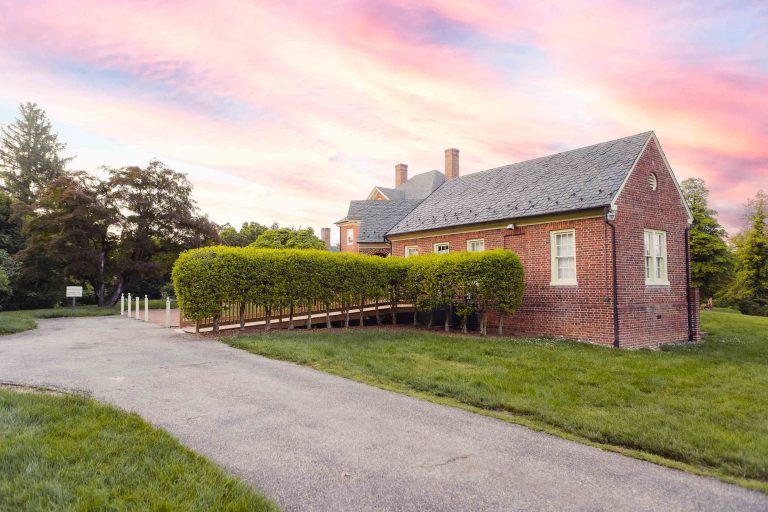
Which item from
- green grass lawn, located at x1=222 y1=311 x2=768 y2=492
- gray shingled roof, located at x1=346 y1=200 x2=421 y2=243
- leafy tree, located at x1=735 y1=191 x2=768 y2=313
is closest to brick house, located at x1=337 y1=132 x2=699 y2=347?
green grass lawn, located at x1=222 y1=311 x2=768 y2=492

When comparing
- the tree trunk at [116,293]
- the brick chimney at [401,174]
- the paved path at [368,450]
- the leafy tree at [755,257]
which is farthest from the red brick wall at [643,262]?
the leafy tree at [755,257]

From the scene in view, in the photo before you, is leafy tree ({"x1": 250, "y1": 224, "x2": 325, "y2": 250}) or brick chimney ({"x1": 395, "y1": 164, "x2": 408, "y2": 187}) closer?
leafy tree ({"x1": 250, "y1": 224, "x2": 325, "y2": 250})

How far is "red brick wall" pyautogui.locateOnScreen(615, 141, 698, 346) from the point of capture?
13484 mm

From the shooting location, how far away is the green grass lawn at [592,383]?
15.6ft

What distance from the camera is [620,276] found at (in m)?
13.2

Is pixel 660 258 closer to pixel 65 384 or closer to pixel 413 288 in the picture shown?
pixel 413 288

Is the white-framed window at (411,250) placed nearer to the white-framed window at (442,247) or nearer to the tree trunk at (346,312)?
the white-framed window at (442,247)

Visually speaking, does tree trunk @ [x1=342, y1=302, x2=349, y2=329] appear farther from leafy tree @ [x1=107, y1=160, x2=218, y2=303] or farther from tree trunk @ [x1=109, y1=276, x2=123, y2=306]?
tree trunk @ [x1=109, y1=276, x2=123, y2=306]

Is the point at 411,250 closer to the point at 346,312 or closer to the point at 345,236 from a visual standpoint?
the point at 346,312

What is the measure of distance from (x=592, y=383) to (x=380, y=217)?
70.2 ft

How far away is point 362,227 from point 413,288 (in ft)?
38.1

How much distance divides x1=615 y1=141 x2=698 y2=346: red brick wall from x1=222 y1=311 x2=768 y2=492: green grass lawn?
4.03 feet

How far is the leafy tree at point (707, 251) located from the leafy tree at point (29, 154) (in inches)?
2075

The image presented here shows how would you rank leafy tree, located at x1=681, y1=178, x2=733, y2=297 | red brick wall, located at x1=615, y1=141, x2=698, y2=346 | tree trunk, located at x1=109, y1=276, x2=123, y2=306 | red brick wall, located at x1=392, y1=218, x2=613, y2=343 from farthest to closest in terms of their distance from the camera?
tree trunk, located at x1=109, y1=276, x2=123, y2=306
leafy tree, located at x1=681, y1=178, x2=733, y2=297
red brick wall, located at x1=615, y1=141, x2=698, y2=346
red brick wall, located at x1=392, y1=218, x2=613, y2=343
